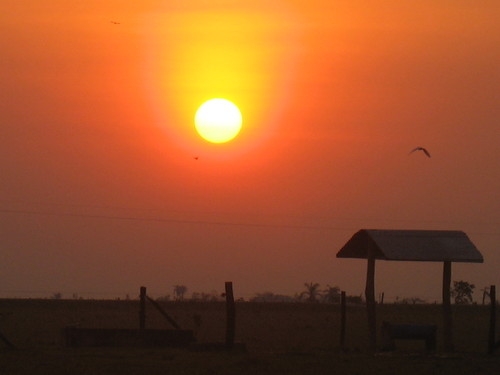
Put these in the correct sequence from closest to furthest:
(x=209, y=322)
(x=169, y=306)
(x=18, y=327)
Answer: (x=18, y=327)
(x=209, y=322)
(x=169, y=306)

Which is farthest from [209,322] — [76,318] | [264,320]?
[76,318]

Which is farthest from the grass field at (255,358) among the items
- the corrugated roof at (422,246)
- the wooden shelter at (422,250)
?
the corrugated roof at (422,246)

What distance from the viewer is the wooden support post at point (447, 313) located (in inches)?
1150

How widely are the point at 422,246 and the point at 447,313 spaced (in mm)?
2263

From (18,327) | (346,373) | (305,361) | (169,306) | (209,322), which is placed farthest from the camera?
(169,306)

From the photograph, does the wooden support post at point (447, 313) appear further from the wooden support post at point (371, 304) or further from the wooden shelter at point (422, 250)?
the wooden support post at point (371, 304)

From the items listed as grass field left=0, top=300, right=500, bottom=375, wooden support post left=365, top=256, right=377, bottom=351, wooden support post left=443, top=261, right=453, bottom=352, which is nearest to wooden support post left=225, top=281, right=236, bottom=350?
grass field left=0, top=300, right=500, bottom=375

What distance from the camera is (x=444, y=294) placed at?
29906 mm

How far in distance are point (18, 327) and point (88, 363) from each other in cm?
1914

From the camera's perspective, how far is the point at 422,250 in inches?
1132

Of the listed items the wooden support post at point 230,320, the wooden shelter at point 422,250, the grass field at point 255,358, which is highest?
the wooden shelter at point 422,250

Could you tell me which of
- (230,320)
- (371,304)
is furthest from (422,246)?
(230,320)

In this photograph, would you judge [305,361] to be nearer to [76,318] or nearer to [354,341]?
[354,341]

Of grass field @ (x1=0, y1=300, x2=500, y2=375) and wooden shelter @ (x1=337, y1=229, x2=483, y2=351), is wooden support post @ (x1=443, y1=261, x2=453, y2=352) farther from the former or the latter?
grass field @ (x1=0, y1=300, x2=500, y2=375)
